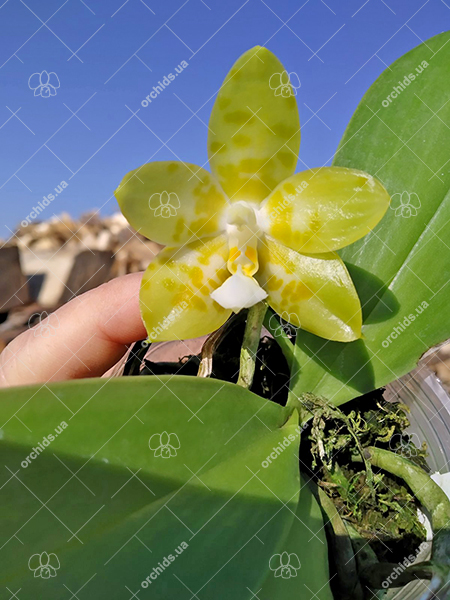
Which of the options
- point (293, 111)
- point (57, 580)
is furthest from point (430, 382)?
point (57, 580)

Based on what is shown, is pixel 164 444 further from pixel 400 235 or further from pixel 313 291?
pixel 400 235

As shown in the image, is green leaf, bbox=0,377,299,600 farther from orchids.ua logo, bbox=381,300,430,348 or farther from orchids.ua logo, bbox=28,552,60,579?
orchids.ua logo, bbox=381,300,430,348

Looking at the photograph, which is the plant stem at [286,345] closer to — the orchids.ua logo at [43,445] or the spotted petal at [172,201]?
the spotted petal at [172,201]

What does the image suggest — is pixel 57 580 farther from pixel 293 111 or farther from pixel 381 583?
pixel 293 111

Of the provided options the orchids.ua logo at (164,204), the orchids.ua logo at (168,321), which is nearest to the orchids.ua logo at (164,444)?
the orchids.ua logo at (168,321)

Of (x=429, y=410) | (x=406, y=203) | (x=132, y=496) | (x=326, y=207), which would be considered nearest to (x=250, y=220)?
(x=326, y=207)

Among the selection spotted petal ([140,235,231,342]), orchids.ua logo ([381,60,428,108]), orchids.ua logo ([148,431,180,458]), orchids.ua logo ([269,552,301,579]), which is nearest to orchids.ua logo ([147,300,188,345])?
spotted petal ([140,235,231,342])

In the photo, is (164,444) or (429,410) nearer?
(164,444)
